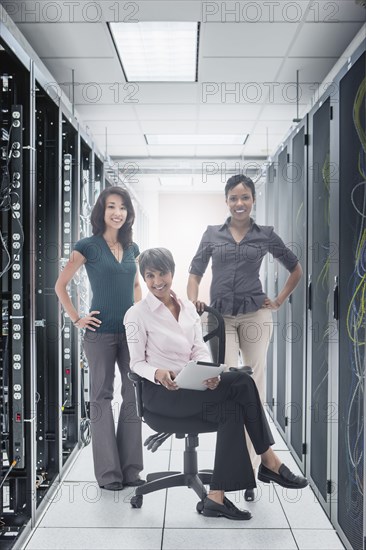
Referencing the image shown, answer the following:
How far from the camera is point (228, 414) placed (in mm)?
2254

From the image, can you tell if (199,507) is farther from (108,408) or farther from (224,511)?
(108,408)

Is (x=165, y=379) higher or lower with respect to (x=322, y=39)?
lower

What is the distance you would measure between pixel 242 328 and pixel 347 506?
3.04 feet

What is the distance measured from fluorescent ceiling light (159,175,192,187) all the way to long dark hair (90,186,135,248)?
3.04 metres

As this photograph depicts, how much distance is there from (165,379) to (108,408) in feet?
1.66

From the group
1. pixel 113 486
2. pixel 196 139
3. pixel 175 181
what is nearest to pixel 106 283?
pixel 113 486

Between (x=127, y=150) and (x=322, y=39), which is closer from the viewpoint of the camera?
(x=322, y=39)

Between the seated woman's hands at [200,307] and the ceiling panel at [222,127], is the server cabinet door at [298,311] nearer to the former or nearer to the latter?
the seated woman's hands at [200,307]

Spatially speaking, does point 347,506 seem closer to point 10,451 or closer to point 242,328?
point 242,328

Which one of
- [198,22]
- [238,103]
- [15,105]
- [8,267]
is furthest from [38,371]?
[238,103]

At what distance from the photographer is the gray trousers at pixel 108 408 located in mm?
2609

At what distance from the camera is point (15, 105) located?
6.82 ft

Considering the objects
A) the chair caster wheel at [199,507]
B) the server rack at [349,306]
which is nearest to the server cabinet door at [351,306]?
the server rack at [349,306]

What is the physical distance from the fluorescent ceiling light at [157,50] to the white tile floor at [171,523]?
7.90ft
